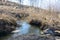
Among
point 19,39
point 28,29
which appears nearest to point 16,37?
point 19,39

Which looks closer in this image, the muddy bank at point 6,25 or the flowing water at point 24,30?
the flowing water at point 24,30

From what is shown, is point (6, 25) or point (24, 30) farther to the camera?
point (24, 30)

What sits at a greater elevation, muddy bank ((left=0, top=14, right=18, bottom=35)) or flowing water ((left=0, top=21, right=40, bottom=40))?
muddy bank ((left=0, top=14, right=18, bottom=35))

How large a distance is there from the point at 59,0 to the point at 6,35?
13.9 metres

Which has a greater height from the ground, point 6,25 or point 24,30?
point 6,25

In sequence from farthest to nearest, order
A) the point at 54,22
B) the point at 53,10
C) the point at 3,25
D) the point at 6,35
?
the point at 53,10
the point at 54,22
the point at 3,25
the point at 6,35

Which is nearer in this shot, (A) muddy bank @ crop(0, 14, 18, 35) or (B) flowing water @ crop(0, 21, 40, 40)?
(B) flowing water @ crop(0, 21, 40, 40)

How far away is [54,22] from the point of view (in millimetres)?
16016

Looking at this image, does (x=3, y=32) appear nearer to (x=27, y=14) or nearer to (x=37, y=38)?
(x=37, y=38)

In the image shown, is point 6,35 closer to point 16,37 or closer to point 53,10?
point 16,37

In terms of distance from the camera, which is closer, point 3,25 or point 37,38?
point 37,38

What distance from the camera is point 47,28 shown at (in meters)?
15.3

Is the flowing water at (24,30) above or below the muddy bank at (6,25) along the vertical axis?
below

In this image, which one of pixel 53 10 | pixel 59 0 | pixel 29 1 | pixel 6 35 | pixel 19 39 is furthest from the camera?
pixel 29 1
